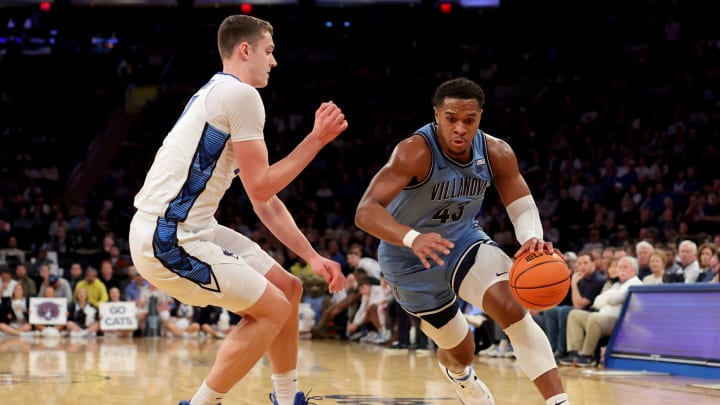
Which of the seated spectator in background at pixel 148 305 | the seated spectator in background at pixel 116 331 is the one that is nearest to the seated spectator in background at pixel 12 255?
the seated spectator in background at pixel 116 331

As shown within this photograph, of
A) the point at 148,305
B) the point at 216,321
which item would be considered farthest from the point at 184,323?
the point at 148,305

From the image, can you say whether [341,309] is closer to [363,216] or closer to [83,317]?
[83,317]

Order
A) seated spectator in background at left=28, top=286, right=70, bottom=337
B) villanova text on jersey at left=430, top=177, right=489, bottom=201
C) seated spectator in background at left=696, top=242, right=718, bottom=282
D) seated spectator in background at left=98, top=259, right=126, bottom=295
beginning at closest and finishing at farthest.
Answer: villanova text on jersey at left=430, top=177, right=489, bottom=201
seated spectator in background at left=696, top=242, right=718, bottom=282
seated spectator in background at left=28, top=286, right=70, bottom=337
seated spectator in background at left=98, top=259, right=126, bottom=295

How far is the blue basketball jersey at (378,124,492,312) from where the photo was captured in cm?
573

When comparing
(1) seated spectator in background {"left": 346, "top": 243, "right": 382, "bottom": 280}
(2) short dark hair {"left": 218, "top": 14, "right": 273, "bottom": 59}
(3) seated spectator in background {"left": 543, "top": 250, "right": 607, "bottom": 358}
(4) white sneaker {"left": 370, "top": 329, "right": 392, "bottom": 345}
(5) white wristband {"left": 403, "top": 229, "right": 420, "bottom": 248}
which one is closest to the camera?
(2) short dark hair {"left": 218, "top": 14, "right": 273, "bottom": 59}

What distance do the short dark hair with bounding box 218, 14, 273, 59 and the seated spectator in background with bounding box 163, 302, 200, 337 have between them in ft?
40.6

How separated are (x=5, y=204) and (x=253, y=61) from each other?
17.9m

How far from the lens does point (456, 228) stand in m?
5.93

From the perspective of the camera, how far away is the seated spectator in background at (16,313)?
1670cm

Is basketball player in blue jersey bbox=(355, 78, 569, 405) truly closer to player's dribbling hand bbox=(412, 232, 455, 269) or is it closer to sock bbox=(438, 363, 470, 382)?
sock bbox=(438, 363, 470, 382)

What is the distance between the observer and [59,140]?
26.6 meters

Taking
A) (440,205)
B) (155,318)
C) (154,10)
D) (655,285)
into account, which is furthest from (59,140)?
(440,205)

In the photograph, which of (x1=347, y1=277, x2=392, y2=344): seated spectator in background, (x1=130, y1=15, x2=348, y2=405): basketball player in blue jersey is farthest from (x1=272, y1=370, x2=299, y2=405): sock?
(x1=347, y1=277, x2=392, y2=344): seated spectator in background

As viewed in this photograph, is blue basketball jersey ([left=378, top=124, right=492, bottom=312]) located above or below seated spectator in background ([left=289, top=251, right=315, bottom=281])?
above
